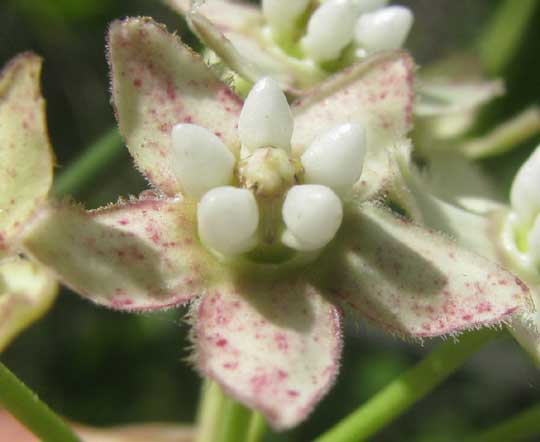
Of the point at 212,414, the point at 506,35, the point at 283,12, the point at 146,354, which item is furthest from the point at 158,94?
the point at 146,354

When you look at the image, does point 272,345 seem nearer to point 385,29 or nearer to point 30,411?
point 30,411

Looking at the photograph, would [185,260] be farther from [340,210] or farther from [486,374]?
[486,374]

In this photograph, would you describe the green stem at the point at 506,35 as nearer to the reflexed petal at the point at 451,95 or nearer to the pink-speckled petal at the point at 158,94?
the reflexed petal at the point at 451,95

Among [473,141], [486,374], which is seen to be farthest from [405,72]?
[486,374]

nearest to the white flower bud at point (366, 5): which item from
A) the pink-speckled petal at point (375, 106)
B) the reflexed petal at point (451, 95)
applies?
the reflexed petal at point (451, 95)

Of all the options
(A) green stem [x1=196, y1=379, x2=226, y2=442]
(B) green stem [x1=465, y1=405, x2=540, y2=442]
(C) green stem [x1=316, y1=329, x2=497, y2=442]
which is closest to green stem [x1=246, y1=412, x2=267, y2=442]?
(A) green stem [x1=196, y1=379, x2=226, y2=442]

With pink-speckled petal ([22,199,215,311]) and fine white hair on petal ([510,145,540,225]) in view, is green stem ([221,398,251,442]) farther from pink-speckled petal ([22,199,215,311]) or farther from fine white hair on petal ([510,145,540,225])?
fine white hair on petal ([510,145,540,225])
